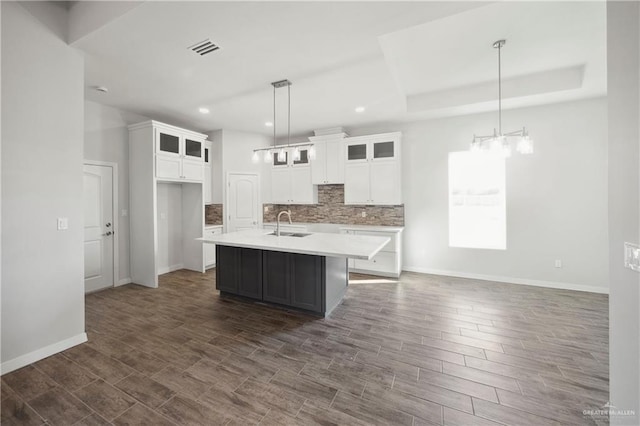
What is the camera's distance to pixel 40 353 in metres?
2.27

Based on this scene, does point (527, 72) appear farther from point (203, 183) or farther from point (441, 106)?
point (203, 183)

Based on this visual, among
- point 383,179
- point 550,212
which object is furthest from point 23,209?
point 550,212

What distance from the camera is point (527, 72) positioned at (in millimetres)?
3447

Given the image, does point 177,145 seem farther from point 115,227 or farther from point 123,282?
point 123,282

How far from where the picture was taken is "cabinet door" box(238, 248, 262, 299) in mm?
3422

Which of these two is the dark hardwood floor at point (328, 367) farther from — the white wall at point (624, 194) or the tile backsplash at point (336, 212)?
the tile backsplash at point (336, 212)

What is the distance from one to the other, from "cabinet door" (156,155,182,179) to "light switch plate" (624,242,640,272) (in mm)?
5065

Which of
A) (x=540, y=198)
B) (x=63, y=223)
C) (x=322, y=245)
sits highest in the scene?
(x=540, y=198)

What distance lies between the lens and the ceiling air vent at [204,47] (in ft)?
7.95

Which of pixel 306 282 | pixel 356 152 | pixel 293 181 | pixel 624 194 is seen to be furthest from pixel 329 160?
pixel 624 194

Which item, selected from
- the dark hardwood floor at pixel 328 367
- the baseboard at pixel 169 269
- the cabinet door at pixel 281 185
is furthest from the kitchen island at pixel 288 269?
the cabinet door at pixel 281 185

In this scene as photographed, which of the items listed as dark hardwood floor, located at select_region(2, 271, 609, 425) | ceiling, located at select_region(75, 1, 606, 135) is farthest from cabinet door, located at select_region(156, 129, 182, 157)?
dark hardwood floor, located at select_region(2, 271, 609, 425)

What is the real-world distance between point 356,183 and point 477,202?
2.18 meters

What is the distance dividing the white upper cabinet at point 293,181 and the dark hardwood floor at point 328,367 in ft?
9.09
